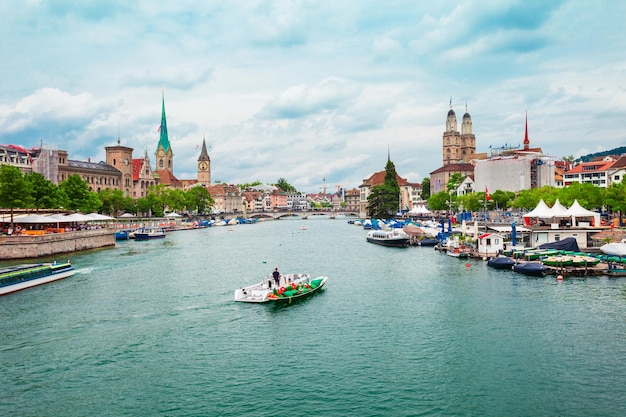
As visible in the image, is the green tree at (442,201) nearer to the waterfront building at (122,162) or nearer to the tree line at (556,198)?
the tree line at (556,198)

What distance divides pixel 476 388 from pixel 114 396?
1384cm

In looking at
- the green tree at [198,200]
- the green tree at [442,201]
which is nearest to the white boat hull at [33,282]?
the green tree at [442,201]

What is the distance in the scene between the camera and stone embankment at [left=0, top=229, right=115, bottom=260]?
59.0 metres

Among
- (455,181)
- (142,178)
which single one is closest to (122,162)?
(142,178)

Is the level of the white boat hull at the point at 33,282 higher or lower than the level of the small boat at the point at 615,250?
lower

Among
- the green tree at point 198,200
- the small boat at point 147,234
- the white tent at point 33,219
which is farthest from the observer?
the green tree at point 198,200

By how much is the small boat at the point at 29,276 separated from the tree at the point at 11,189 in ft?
80.7

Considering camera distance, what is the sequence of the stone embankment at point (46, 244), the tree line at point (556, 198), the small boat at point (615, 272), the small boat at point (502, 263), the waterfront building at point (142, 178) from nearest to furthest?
the small boat at point (615, 272)
the small boat at point (502, 263)
the stone embankment at point (46, 244)
the tree line at point (556, 198)
the waterfront building at point (142, 178)

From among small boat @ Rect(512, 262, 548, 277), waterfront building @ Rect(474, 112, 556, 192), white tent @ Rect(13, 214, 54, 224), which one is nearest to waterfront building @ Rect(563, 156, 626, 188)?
waterfront building @ Rect(474, 112, 556, 192)

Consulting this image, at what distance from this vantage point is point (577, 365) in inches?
906

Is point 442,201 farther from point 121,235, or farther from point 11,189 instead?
point 11,189

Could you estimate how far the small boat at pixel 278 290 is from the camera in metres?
35.5

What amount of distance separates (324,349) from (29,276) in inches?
1084

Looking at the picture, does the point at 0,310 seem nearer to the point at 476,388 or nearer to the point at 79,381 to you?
the point at 79,381
